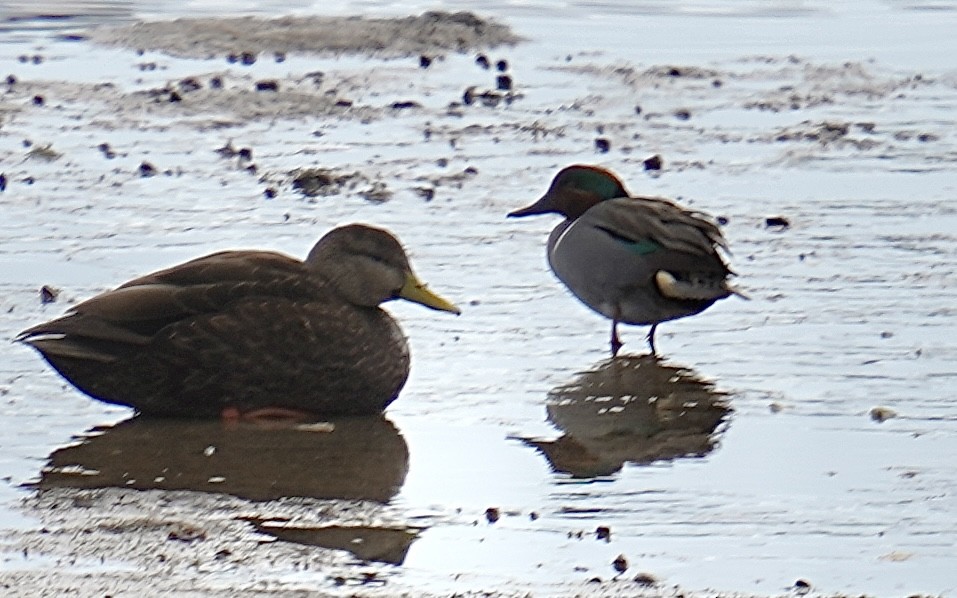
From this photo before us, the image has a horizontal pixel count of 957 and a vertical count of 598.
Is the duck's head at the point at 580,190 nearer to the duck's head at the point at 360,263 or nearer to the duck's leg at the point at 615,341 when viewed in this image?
the duck's leg at the point at 615,341

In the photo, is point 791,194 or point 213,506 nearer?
point 213,506

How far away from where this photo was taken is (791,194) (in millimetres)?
11117

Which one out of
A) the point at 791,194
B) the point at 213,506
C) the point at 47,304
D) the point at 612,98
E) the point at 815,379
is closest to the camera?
the point at 213,506

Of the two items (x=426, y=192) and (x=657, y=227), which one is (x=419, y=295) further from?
(x=426, y=192)

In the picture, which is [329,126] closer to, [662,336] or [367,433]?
[662,336]

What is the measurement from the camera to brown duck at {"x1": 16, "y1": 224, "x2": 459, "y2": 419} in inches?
291

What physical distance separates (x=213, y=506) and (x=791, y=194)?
5.51 meters

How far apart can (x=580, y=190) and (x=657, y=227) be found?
2.70 ft

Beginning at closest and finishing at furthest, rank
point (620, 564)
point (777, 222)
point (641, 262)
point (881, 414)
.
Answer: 1. point (620, 564)
2. point (881, 414)
3. point (641, 262)
4. point (777, 222)

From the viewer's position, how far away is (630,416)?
24.9 ft

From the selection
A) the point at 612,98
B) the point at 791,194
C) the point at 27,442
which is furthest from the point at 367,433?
the point at 612,98

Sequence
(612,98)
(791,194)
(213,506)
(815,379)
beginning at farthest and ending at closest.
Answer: (612,98) < (791,194) < (815,379) < (213,506)

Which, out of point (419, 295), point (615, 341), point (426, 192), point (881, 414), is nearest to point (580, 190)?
point (615, 341)

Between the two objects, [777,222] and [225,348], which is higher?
[225,348]
